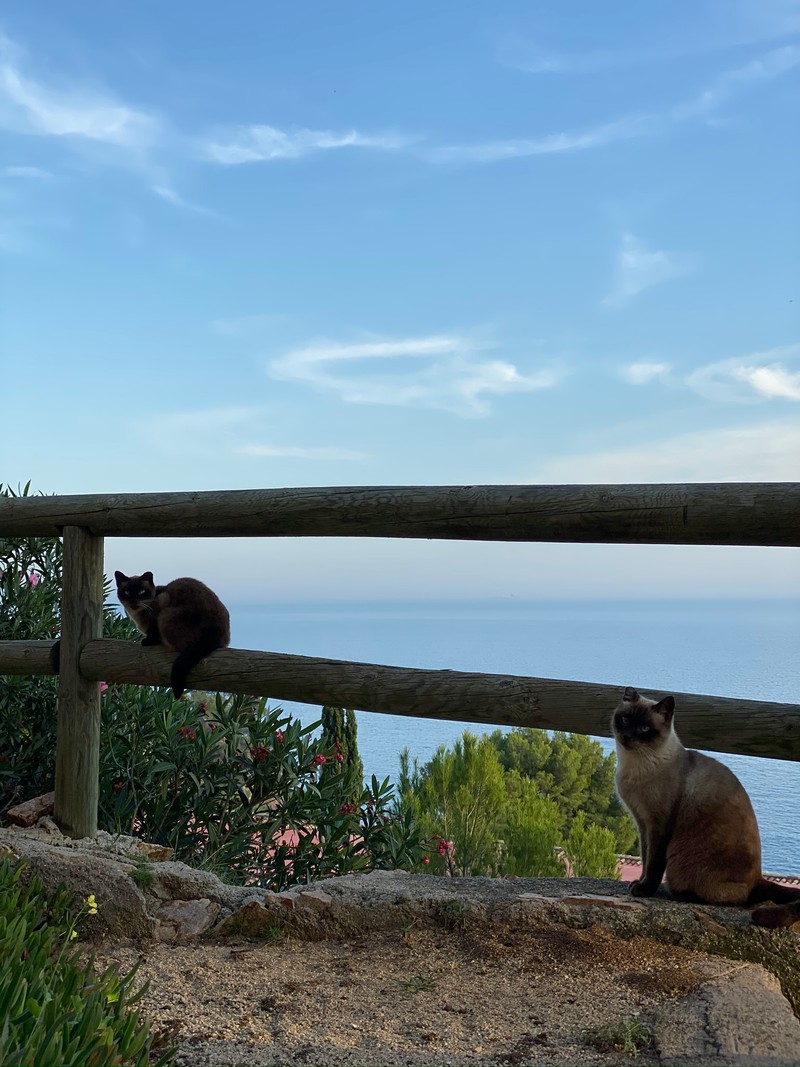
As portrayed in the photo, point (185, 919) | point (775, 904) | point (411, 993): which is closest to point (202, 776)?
point (185, 919)

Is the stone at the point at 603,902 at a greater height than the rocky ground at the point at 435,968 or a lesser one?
greater

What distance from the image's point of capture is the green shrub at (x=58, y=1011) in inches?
81.7

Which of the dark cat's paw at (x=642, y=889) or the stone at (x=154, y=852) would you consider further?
the stone at (x=154, y=852)

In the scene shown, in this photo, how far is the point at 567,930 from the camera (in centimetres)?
337

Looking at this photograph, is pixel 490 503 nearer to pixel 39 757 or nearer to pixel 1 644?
pixel 1 644

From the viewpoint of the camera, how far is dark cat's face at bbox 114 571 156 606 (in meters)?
4.97

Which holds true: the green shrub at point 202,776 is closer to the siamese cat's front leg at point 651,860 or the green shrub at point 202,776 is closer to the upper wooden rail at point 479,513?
the upper wooden rail at point 479,513

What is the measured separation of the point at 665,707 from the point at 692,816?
42 cm

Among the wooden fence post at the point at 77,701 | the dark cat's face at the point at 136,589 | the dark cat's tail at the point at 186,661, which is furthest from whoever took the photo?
the dark cat's face at the point at 136,589

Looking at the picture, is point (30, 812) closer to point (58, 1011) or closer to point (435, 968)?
point (435, 968)

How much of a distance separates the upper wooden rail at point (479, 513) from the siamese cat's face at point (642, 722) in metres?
0.55

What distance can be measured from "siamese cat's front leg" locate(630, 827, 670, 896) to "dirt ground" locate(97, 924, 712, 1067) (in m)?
0.23

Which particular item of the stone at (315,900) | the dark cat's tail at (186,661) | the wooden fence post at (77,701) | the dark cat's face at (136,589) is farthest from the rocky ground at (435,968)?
the dark cat's face at (136,589)

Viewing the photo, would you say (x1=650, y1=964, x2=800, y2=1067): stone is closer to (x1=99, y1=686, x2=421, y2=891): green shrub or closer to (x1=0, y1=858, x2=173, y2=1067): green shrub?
(x1=0, y1=858, x2=173, y2=1067): green shrub
